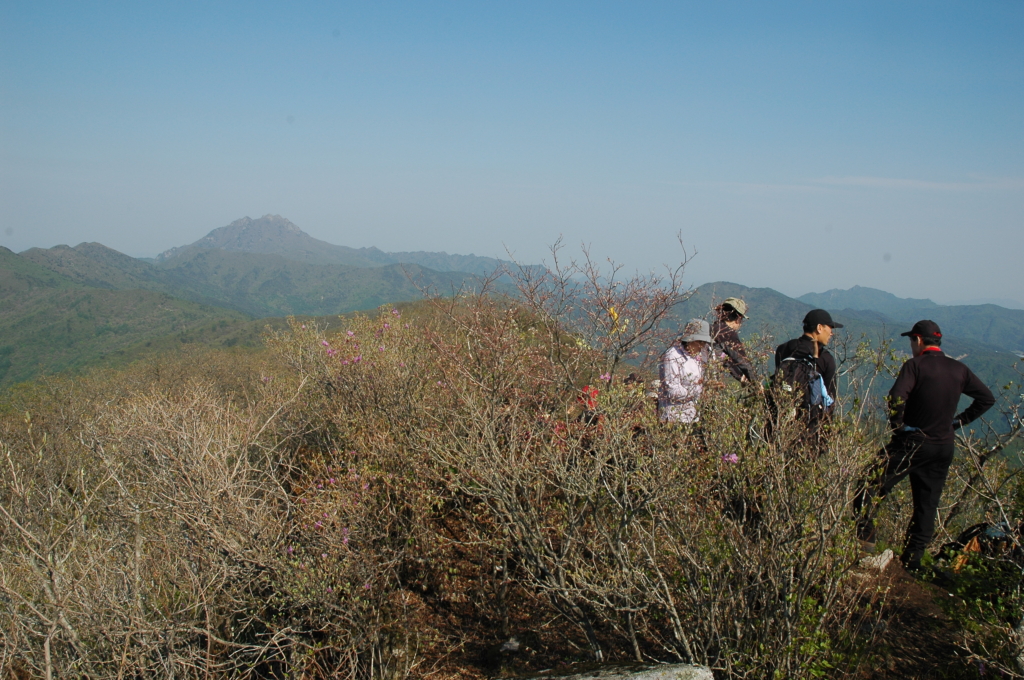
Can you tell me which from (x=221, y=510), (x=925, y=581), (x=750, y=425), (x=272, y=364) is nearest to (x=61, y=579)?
(x=221, y=510)

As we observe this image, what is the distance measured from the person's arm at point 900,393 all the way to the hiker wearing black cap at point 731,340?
101 centimetres

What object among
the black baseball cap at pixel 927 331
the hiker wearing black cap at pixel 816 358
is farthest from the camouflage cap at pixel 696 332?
the black baseball cap at pixel 927 331

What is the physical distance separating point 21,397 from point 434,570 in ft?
89.7

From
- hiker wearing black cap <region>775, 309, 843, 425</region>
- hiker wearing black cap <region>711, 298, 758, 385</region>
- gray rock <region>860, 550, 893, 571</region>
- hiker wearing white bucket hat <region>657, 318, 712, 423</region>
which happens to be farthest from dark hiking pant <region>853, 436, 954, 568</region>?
hiker wearing white bucket hat <region>657, 318, 712, 423</region>

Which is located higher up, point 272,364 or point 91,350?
point 272,364

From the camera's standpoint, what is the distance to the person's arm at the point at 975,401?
4680 millimetres

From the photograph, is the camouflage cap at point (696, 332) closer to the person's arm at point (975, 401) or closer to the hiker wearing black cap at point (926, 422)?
the hiker wearing black cap at point (926, 422)

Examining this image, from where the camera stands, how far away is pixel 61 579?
4508 mm

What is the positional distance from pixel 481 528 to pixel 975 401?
439 cm

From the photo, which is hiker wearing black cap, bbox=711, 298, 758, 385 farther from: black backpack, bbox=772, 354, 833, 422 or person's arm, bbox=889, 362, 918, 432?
person's arm, bbox=889, 362, 918, 432

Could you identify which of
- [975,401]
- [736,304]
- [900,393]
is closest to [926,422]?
[900,393]

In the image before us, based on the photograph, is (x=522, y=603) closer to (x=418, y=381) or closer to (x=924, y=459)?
(x=418, y=381)

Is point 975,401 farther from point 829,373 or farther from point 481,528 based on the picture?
point 481,528

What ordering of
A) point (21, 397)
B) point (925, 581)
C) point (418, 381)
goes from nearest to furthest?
point (925, 581) → point (418, 381) → point (21, 397)
